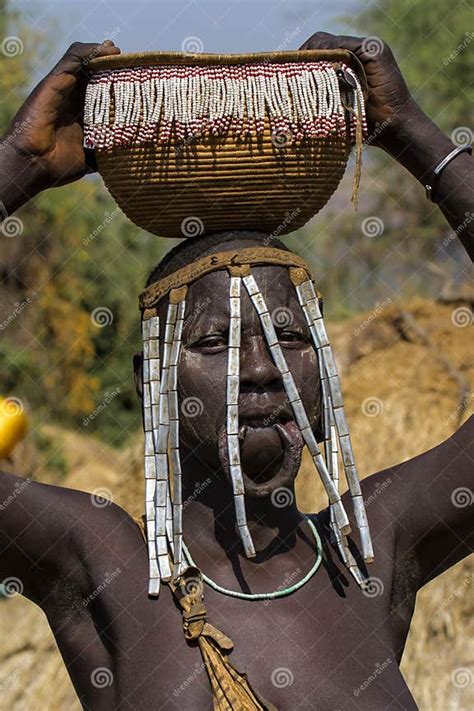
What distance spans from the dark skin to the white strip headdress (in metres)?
0.02

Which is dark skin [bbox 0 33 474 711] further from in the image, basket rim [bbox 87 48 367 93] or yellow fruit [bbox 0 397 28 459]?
yellow fruit [bbox 0 397 28 459]

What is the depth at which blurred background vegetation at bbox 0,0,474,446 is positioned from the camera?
10.5 m

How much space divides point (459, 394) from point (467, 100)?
15.1 feet

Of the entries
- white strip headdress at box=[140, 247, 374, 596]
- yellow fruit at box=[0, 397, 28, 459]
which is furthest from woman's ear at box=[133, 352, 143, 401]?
yellow fruit at box=[0, 397, 28, 459]

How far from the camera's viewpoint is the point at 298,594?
2645mm

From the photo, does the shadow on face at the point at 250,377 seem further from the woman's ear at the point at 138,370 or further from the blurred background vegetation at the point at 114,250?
the blurred background vegetation at the point at 114,250

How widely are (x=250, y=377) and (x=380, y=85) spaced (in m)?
0.67

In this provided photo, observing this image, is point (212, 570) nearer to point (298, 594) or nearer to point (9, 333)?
point (298, 594)

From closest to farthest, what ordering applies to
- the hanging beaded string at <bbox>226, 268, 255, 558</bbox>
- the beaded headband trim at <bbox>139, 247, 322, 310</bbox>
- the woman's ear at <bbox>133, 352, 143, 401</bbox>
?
the hanging beaded string at <bbox>226, 268, 255, 558</bbox>
the beaded headband trim at <bbox>139, 247, 322, 310</bbox>
the woman's ear at <bbox>133, 352, 143, 401</bbox>

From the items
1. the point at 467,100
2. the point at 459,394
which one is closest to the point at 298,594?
the point at 459,394

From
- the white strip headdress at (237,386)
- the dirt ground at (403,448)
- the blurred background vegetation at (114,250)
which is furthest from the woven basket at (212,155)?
the blurred background vegetation at (114,250)

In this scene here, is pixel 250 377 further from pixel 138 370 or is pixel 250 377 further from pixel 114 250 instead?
pixel 114 250

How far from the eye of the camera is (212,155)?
8.50 ft

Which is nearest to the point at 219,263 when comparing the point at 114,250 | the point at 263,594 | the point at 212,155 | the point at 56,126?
the point at 212,155
